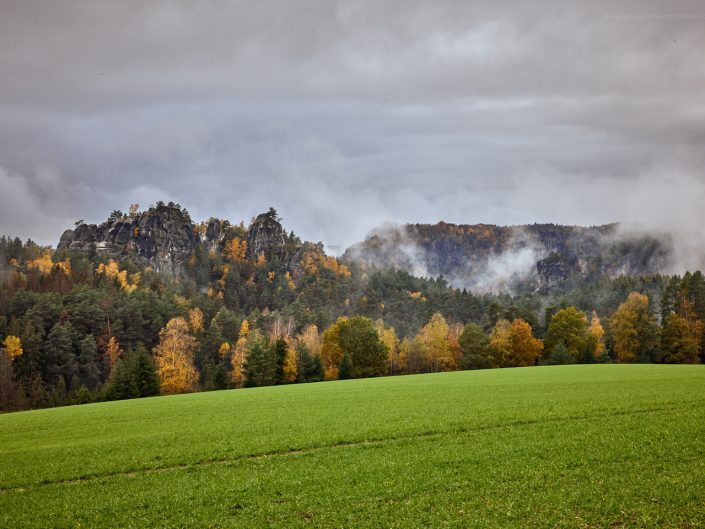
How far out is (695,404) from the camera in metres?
34.2

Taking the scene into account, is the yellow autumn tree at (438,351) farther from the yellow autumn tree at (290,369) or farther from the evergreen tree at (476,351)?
the yellow autumn tree at (290,369)

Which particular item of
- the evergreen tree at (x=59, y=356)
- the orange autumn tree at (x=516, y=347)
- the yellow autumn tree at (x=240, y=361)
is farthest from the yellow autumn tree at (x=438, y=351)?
the evergreen tree at (x=59, y=356)

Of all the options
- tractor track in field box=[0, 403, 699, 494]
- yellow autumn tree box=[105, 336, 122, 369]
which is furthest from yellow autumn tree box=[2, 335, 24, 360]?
tractor track in field box=[0, 403, 699, 494]

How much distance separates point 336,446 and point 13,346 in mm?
126391

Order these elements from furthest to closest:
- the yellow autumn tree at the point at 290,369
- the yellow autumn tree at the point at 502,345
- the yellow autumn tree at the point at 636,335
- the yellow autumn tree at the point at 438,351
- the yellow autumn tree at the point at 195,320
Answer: the yellow autumn tree at the point at 195,320 → the yellow autumn tree at the point at 438,351 → the yellow autumn tree at the point at 502,345 → the yellow autumn tree at the point at 636,335 → the yellow autumn tree at the point at 290,369

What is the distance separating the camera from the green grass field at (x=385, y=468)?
18359 millimetres

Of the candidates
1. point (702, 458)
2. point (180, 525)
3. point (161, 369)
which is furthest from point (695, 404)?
point (161, 369)

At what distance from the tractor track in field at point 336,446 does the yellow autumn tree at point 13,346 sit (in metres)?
120

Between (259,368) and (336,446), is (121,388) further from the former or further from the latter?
A: (336,446)

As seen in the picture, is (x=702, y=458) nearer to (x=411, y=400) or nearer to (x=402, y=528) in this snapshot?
(x=402, y=528)

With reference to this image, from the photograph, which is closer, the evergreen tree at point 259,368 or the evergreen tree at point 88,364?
the evergreen tree at point 259,368

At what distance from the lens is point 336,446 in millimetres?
28953

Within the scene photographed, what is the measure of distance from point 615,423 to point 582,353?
8934 centimetres

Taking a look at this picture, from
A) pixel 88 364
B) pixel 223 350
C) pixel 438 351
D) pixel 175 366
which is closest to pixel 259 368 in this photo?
pixel 175 366
